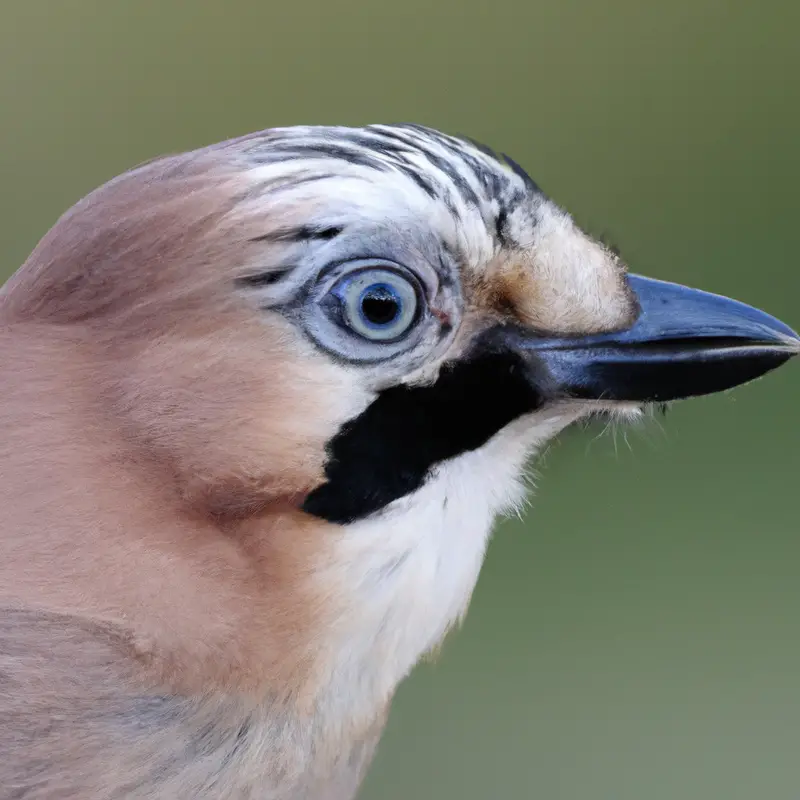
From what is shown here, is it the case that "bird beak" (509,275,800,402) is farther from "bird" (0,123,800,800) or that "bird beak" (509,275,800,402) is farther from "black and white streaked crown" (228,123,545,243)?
"black and white streaked crown" (228,123,545,243)

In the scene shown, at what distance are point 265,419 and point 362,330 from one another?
111 millimetres

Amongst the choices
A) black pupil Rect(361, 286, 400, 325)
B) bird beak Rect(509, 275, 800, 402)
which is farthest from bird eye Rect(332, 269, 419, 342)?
bird beak Rect(509, 275, 800, 402)

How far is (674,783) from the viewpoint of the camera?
223 centimetres

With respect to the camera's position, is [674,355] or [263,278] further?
[674,355]

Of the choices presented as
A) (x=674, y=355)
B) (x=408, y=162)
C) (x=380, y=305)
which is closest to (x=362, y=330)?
(x=380, y=305)

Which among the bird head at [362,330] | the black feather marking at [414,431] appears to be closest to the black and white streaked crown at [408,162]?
the bird head at [362,330]

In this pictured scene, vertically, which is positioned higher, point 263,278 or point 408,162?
point 408,162

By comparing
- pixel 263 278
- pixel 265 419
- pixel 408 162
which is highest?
pixel 408 162

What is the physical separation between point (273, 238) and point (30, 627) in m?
0.36

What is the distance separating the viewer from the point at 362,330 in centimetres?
85

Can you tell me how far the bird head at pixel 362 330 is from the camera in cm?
83

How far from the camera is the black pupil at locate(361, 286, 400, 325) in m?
0.86

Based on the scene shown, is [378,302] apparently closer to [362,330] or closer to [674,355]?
[362,330]

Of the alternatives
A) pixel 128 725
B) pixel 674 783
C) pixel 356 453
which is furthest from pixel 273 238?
pixel 674 783
